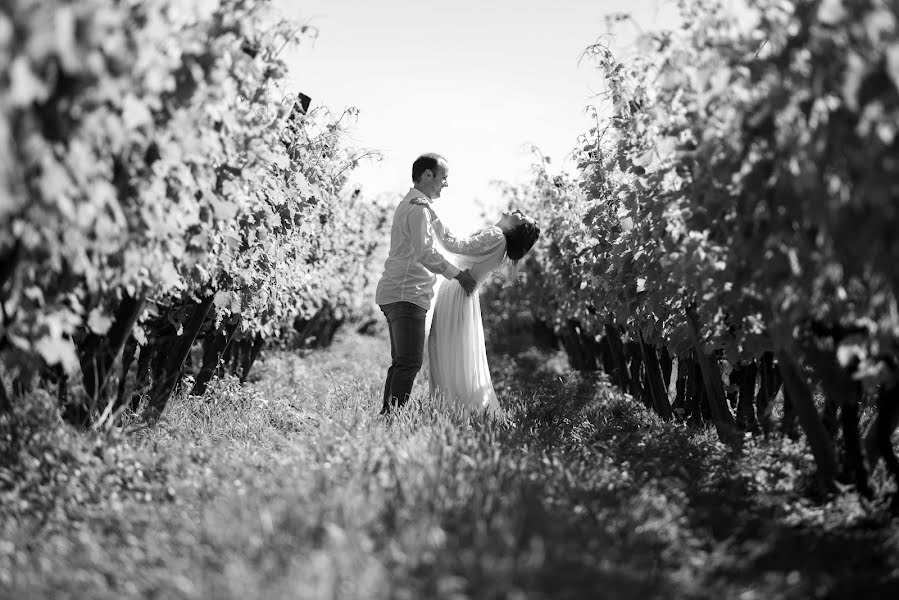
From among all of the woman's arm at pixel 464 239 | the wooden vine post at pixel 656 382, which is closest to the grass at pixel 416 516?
the woman's arm at pixel 464 239

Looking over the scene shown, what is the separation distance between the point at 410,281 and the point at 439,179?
0.85 metres

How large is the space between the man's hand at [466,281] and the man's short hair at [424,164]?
0.84 metres

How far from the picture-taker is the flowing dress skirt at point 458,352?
698cm

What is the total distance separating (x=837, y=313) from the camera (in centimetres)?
362

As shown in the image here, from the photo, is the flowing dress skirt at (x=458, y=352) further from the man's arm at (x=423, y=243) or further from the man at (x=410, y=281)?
the man's arm at (x=423, y=243)

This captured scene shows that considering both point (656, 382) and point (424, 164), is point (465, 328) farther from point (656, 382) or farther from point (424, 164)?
point (656, 382)

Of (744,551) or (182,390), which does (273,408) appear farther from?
(744,551)

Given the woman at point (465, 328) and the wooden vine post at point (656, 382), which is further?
the wooden vine post at point (656, 382)

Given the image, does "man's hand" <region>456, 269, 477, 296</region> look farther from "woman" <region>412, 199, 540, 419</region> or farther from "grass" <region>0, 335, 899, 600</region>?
"grass" <region>0, 335, 899, 600</region>

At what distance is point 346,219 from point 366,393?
4.20 metres

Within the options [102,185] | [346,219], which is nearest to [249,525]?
[102,185]

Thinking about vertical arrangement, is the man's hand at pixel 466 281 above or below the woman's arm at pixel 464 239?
below

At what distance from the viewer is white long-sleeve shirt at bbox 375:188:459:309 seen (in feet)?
21.0

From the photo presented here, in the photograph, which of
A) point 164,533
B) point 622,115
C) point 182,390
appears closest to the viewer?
point 164,533
